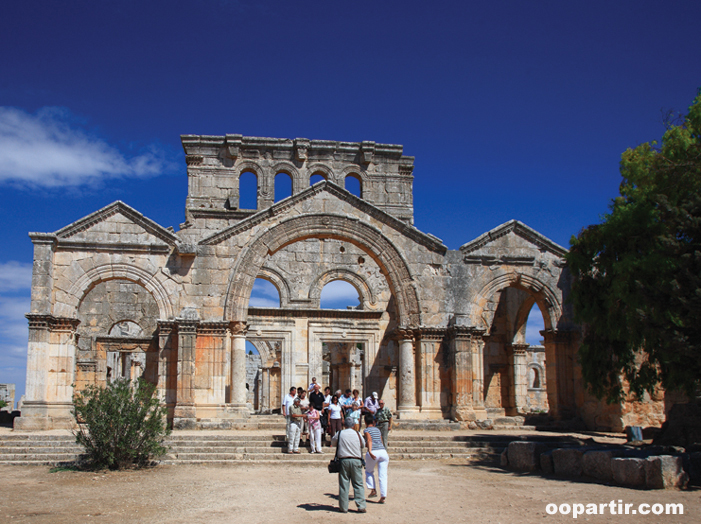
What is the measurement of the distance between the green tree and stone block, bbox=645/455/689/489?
6.46 ft

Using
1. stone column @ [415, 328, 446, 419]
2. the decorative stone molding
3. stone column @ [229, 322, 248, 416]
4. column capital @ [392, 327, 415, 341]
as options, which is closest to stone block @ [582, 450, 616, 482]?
stone column @ [415, 328, 446, 419]

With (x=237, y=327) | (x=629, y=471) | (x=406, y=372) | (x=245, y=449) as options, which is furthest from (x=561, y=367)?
(x=245, y=449)

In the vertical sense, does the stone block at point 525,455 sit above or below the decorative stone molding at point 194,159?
below

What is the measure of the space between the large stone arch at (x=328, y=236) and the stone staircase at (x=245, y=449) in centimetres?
456

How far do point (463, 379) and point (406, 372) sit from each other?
1686mm

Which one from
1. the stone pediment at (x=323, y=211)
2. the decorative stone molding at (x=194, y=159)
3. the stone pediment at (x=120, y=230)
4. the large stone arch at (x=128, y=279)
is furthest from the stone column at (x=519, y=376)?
the decorative stone molding at (x=194, y=159)

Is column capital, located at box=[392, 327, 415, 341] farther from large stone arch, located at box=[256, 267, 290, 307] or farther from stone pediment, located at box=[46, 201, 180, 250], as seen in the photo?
large stone arch, located at box=[256, 267, 290, 307]

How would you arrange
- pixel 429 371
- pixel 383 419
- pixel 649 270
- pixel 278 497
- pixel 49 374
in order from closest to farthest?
1. pixel 278 497
2. pixel 649 270
3. pixel 383 419
4. pixel 49 374
5. pixel 429 371

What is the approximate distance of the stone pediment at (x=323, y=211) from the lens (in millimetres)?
19375

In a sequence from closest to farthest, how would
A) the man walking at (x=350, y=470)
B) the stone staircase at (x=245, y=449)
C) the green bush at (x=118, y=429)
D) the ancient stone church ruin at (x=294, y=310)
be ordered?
the man walking at (x=350, y=470) < the green bush at (x=118, y=429) < the stone staircase at (x=245, y=449) < the ancient stone church ruin at (x=294, y=310)

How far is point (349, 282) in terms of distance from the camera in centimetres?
2667

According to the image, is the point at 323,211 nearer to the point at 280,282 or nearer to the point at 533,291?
the point at 280,282

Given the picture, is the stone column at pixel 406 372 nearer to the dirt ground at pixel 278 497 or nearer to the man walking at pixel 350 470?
the dirt ground at pixel 278 497

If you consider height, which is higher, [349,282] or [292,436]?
[349,282]
